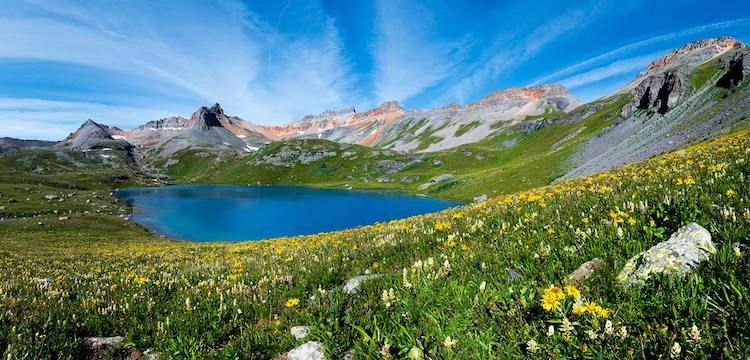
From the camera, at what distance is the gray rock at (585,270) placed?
4228 millimetres

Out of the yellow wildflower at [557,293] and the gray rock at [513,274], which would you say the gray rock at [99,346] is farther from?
the yellow wildflower at [557,293]

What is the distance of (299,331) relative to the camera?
4961 mm

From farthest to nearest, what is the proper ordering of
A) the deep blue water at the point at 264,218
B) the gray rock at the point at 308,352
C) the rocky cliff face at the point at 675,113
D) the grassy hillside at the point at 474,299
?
1. the deep blue water at the point at 264,218
2. the rocky cliff face at the point at 675,113
3. the gray rock at the point at 308,352
4. the grassy hillside at the point at 474,299

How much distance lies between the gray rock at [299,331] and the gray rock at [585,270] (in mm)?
3528

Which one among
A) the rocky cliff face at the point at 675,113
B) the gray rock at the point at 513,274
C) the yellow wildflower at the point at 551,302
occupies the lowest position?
the gray rock at the point at 513,274

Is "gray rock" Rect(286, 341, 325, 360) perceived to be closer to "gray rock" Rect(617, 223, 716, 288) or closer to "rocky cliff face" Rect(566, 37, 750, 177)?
"gray rock" Rect(617, 223, 716, 288)

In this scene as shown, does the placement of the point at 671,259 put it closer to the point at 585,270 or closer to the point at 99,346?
the point at 585,270

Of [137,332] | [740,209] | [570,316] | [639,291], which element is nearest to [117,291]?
[137,332]

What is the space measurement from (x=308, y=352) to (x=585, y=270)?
358cm

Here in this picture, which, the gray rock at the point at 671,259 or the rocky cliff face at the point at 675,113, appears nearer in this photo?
the gray rock at the point at 671,259

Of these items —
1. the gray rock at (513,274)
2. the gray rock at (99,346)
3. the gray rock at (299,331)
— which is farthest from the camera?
the gray rock at (99,346)

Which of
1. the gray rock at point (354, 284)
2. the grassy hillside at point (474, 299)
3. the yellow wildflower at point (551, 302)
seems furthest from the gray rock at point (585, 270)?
the gray rock at point (354, 284)

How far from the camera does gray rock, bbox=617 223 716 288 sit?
11.7 ft

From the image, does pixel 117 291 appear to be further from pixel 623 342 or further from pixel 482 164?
pixel 482 164
